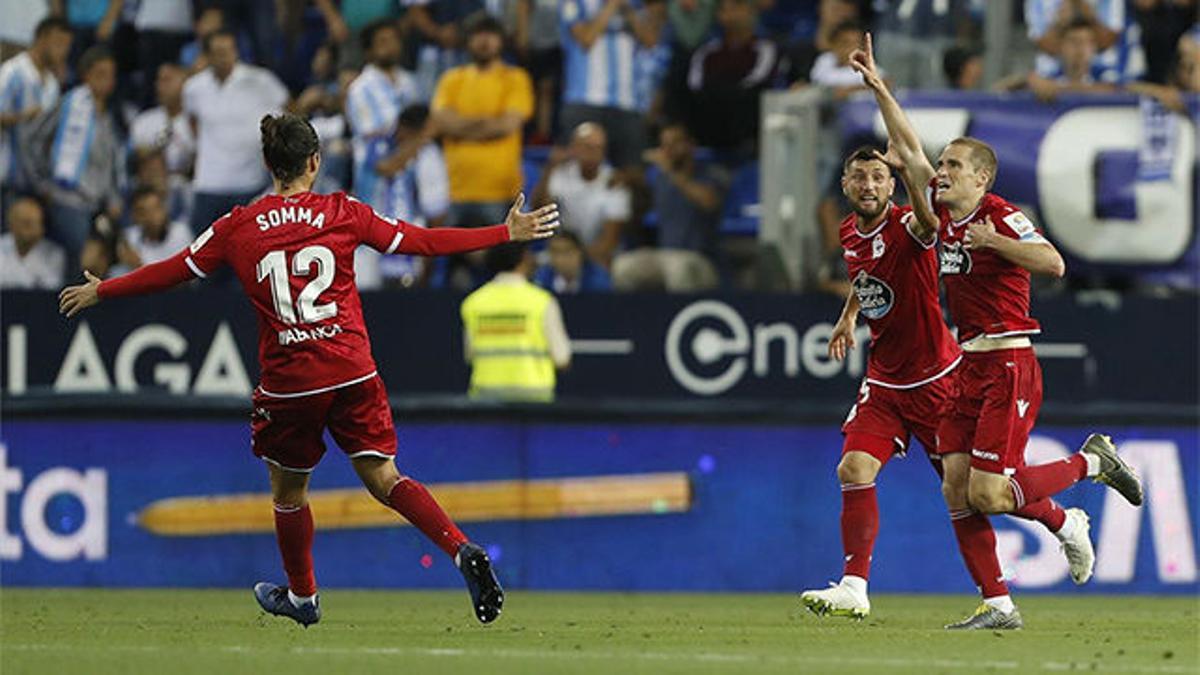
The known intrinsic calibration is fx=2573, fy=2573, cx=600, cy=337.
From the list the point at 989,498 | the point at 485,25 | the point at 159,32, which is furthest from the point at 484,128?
the point at 989,498

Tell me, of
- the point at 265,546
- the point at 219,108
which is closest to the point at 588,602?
the point at 265,546

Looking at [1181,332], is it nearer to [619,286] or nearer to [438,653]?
[619,286]

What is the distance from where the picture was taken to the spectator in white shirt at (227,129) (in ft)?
56.0

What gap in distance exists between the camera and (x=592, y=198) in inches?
663

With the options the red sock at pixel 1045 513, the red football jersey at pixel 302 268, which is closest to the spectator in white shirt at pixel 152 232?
the red football jersey at pixel 302 268

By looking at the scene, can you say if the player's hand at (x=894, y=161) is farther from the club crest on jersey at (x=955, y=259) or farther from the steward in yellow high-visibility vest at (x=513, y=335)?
the steward in yellow high-visibility vest at (x=513, y=335)

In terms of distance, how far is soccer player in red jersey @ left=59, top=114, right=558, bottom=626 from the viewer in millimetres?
10094

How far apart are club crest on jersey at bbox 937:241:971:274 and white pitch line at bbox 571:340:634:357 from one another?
5013 mm

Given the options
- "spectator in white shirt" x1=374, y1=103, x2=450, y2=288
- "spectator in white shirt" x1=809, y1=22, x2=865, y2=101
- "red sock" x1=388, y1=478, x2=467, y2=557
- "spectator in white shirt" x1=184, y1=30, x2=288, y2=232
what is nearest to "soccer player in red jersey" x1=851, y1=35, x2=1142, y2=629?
"red sock" x1=388, y1=478, x2=467, y2=557

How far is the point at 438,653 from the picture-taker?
9172 mm

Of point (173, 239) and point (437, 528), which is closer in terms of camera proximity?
point (437, 528)

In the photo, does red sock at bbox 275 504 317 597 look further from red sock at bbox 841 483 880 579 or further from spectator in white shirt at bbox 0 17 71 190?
spectator in white shirt at bbox 0 17 71 190

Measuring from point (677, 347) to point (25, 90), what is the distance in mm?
5150

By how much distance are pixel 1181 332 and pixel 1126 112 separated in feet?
4.47
